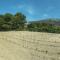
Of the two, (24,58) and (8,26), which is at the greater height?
(8,26)

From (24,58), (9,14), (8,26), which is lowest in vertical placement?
(24,58)

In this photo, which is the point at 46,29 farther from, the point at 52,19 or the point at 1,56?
the point at 1,56

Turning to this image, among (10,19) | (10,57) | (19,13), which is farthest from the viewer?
(19,13)

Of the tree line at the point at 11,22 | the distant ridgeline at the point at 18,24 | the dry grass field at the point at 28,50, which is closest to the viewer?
the dry grass field at the point at 28,50

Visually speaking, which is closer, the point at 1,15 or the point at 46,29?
the point at 46,29

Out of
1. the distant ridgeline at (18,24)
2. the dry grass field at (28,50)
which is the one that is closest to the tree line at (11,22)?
the distant ridgeline at (18,24)

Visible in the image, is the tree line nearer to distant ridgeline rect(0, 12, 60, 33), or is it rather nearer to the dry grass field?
distant ridgeline rect(0, 12, 60, 33)

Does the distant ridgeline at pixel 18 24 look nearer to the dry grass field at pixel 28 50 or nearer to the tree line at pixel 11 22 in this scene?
the tree line at pixel 11 22

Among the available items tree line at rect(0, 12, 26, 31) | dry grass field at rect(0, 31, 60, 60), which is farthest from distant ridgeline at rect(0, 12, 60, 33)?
dry grass field at rect(0, 31, 60, 60)

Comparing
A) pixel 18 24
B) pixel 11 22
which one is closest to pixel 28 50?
pixel 11 22

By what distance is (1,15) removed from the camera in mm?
37625

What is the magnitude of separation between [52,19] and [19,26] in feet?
43.0

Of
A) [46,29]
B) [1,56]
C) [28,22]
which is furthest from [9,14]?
[1,56]

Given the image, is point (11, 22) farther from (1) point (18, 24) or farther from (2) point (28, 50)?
(2) point (28, 50)
